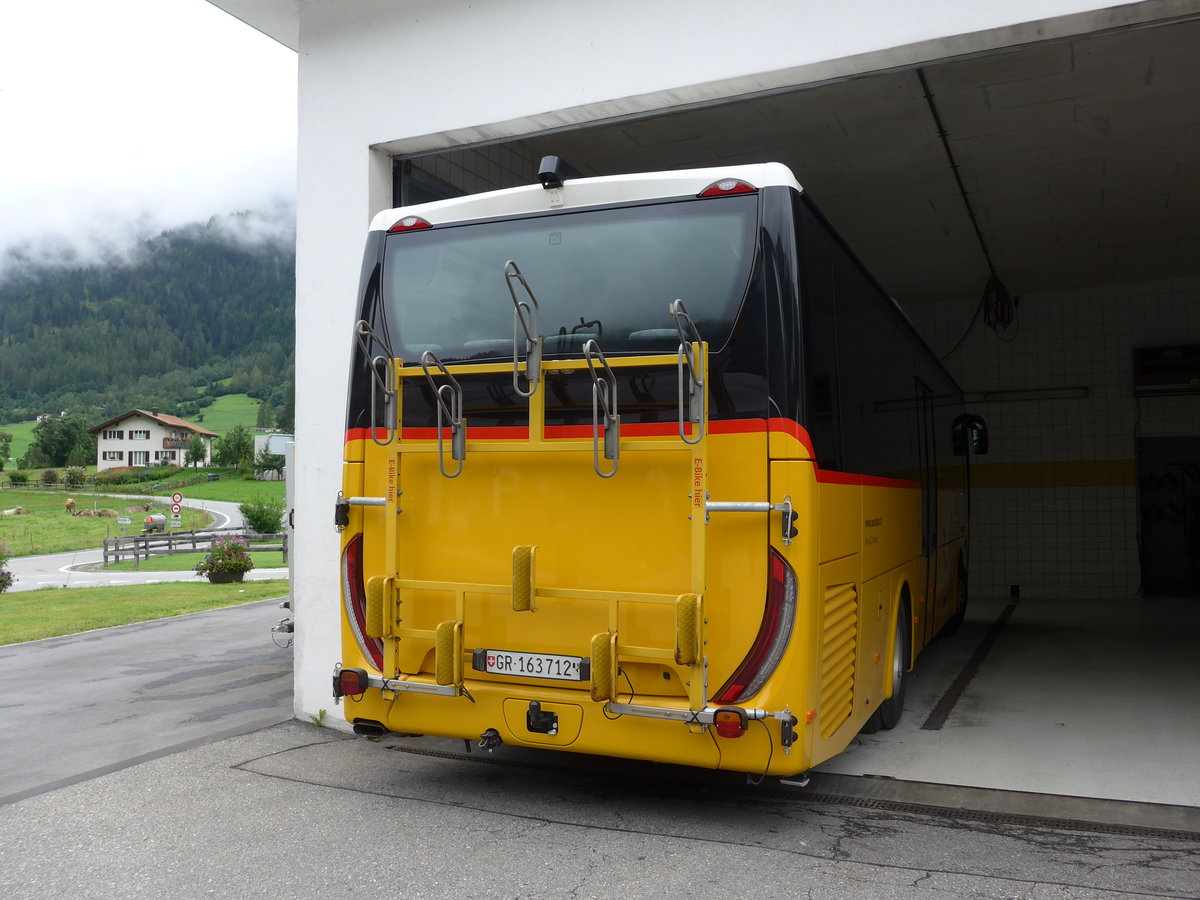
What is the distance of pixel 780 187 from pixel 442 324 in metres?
1.82

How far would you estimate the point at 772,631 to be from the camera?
424 cm

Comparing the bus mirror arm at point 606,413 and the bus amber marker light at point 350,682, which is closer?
the bus mirror arm at point 606,413

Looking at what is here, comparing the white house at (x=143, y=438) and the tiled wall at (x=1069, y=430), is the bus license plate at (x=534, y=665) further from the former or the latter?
the white house at (x=143, y=438)

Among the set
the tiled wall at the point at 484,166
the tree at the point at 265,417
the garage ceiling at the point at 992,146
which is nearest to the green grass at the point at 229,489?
the tree at the point at 265,417

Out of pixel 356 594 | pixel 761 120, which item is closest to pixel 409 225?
pixel 356 594

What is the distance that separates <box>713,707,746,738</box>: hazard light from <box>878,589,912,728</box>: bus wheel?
275cm

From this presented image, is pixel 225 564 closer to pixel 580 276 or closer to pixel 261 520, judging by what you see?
pixel 580 276

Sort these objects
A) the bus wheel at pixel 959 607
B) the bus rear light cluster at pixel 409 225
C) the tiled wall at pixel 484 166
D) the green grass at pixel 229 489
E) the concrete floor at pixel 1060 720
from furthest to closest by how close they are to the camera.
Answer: the green grass at pixel 229 489 → the bus wheel at pixel 959 607 → the tiled wall at pixel 484 166 → the concrete floor at pixel 1060 720 → the bus rear light cluster at pixel 409 225

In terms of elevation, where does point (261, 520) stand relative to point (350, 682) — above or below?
below

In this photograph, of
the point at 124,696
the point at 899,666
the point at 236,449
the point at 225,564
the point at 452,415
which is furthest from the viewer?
the point at 236,449

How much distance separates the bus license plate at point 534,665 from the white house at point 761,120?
244 cm

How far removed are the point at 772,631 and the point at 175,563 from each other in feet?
115

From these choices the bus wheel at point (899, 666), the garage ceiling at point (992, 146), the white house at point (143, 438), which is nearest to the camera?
the bus wheel at point (899, 666)

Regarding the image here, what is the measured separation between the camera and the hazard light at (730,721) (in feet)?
13.6
